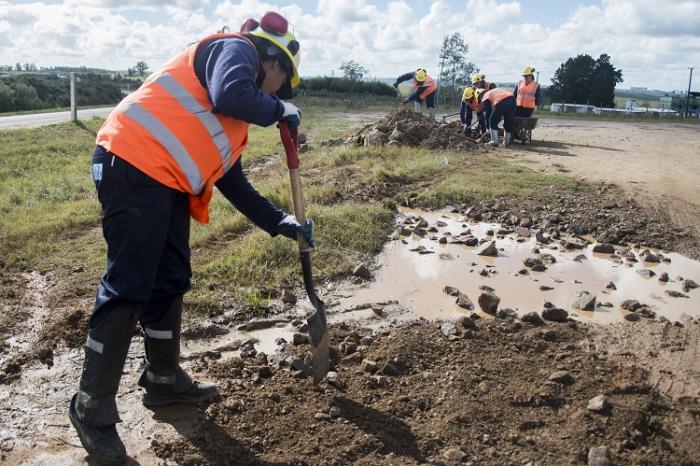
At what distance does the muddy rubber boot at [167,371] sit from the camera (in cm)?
280

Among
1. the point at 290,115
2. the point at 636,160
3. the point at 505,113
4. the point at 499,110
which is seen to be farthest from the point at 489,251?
the point at 505,113

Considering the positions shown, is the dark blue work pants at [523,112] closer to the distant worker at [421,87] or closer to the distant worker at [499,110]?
the distant worker at [499,110]

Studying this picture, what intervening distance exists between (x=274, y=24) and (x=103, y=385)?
5.62 ft

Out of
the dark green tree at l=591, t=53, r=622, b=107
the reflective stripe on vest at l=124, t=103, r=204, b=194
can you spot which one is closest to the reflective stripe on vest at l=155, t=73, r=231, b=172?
the reflective stripe on vest at l=124, t=103, r=204, b=194

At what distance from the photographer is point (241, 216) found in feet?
19.9

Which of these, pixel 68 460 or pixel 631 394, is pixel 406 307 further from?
pixel 68 460

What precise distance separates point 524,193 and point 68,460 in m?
6.50

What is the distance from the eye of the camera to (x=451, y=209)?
288 inches

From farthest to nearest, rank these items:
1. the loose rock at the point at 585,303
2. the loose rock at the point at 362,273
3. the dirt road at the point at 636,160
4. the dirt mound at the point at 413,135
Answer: the dirt mound at the point at 413,135
the dirt road at the point at 636,160
the loose rock at the point at 362,273
the loose rock at the point at 585,303

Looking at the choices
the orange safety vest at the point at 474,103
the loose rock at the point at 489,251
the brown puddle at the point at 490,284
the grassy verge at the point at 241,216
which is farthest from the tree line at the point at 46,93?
the loose rock at the point at 489,251

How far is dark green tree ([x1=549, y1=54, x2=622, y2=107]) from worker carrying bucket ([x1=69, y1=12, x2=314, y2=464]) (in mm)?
34398

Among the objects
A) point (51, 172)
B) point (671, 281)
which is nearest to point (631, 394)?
point (671, 281)

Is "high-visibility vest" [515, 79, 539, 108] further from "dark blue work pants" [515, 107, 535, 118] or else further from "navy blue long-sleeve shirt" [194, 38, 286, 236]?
"navy blue long-sleeve shirt" [194, 38, 286, 236]

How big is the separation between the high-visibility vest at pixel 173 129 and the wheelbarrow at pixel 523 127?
1157 centimetres
